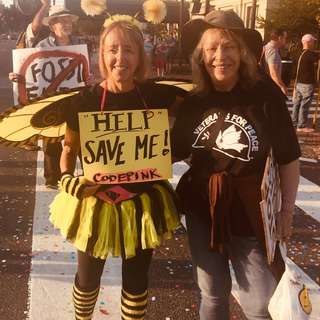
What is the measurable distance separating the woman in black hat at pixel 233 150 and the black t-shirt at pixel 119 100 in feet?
0.46

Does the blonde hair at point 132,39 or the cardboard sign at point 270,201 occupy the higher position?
the blonde hair at point 132,39

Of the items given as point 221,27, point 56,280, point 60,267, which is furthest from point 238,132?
point 60,267

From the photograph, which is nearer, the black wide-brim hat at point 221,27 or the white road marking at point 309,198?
the black wide-brim hat at point 221,27

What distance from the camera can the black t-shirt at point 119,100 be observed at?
2.38 m

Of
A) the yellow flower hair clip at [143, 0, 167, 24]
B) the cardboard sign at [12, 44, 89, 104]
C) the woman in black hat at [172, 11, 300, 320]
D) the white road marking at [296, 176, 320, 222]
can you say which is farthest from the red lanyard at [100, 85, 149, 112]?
the white road marking at [296, 176, 320, 222]

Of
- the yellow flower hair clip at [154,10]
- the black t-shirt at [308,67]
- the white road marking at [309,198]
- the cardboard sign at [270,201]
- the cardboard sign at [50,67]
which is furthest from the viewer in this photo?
the black t-shirt at [308,67]

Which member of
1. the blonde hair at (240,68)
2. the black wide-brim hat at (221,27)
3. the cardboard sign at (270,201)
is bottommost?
the cardboard sign at (270,201)

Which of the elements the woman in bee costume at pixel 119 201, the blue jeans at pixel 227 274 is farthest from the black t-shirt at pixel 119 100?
the blue jeans at pixel 227 274

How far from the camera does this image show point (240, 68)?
2316mm

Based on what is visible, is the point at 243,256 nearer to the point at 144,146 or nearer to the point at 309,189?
the point at 144,146

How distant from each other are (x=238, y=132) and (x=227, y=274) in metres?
0.77

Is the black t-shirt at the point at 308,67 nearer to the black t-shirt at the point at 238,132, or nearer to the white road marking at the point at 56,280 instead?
the white road marking at the point at 56,280

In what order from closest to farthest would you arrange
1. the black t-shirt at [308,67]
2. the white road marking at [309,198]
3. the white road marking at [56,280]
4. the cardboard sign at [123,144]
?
the cardboard sign at [123,144] → the white road marking at [56,280] → the white road marking at [309,198] → the black t-shirt at [308,67]

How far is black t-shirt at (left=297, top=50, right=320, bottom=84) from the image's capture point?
9.26 m
